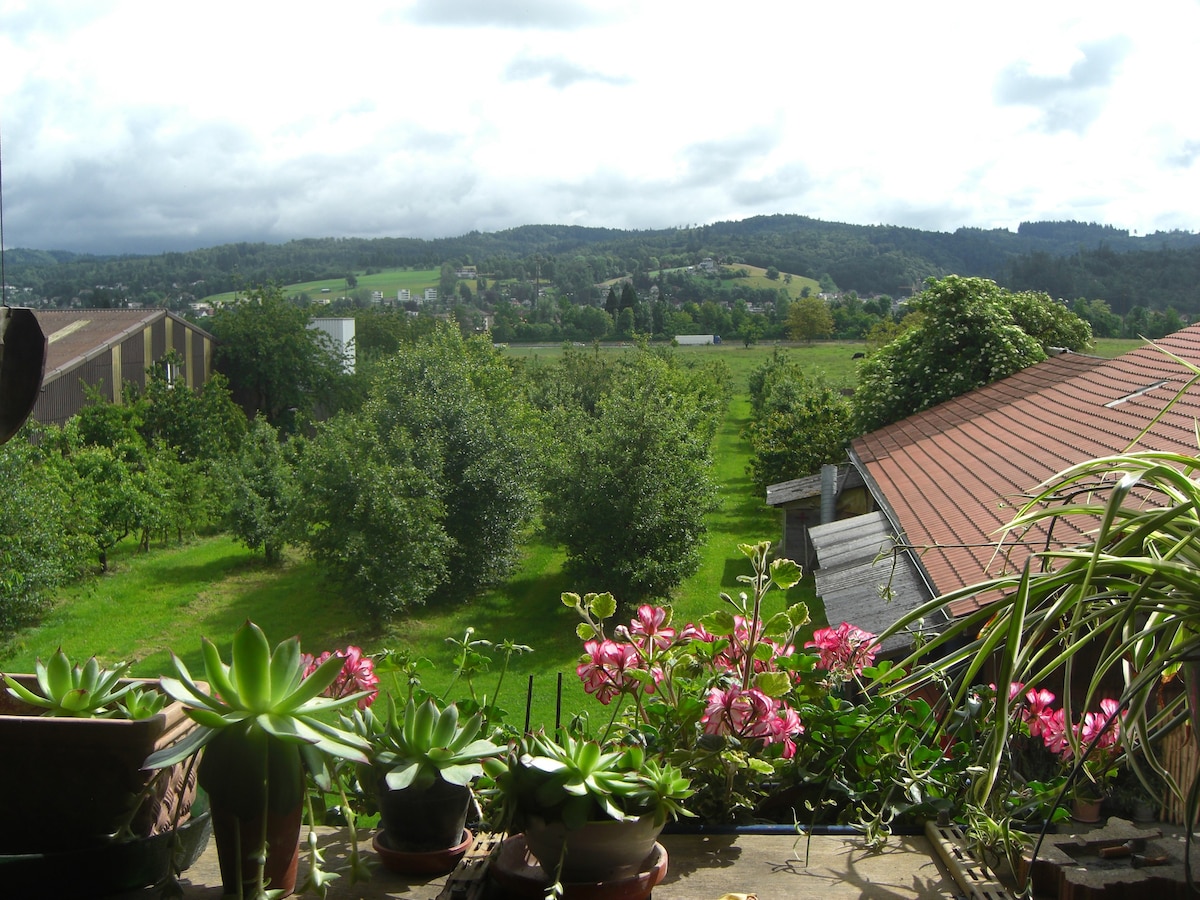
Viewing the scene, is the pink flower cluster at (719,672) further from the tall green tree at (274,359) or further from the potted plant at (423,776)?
the tall green tree at (274,359)

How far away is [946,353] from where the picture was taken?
18.8 meters

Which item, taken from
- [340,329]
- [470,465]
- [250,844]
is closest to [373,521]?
[470,465]

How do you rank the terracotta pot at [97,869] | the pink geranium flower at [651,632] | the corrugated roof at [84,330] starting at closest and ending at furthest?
the terracotta pot at [97,869] → the pink geranium flower at [651,632] → the corrugated roof at [84,330]

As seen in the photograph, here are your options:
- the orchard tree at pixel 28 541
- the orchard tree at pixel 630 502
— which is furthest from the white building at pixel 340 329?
the orchard tree at pixel 630 502

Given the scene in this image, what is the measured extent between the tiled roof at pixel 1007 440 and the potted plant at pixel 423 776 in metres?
5.90

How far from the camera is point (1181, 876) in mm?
2045

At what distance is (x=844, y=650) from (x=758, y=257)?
13943 cm

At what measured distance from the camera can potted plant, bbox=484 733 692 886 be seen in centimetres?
189

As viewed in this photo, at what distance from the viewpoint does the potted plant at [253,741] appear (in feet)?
5.70

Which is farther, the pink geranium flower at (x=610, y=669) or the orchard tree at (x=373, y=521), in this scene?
the orchard tree at (x=373, y=521)

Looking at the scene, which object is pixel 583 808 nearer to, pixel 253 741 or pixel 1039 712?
pixel 253 741

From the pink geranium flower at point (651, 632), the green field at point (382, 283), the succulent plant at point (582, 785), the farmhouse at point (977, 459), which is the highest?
the green field at point (382, 283)

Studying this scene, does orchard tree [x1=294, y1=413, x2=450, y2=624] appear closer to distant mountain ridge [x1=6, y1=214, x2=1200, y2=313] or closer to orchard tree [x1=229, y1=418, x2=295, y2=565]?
orchard tree [x1=229, y1=418, x2=295, y2=565]

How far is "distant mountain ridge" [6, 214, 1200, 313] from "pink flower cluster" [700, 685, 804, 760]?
142ft
